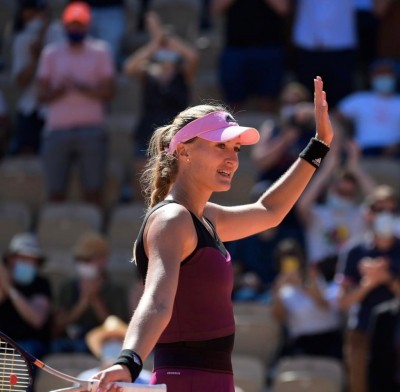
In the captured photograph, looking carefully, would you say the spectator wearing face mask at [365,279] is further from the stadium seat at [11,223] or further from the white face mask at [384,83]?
the stadium seat at [11,223]

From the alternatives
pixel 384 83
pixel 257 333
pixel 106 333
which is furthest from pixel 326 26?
pixel 106 333

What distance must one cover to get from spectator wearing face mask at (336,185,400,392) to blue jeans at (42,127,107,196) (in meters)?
2.62

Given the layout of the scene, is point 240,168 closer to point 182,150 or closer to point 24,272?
point 24,272

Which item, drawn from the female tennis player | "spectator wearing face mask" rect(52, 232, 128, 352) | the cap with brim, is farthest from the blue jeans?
the female tennis player

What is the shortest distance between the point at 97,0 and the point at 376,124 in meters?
3.30

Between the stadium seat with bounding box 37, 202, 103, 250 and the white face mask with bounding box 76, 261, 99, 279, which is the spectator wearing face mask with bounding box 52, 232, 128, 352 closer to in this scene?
the white face mask with bounding box 76, 261, 99, 279

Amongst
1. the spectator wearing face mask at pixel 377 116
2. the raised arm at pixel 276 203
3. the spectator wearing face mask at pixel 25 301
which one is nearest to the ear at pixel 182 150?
the raised arm at pixel 276 203

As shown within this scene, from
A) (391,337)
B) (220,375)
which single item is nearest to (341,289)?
(391,337)

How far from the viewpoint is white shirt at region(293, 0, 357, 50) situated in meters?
11.6

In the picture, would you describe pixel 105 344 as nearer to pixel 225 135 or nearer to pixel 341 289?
pixel 341 289

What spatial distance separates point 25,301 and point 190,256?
16.5 feet

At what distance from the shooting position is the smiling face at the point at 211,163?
4738 millimetres

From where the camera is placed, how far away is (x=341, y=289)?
9.23 m

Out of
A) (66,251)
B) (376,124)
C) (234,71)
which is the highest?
(234,71)
